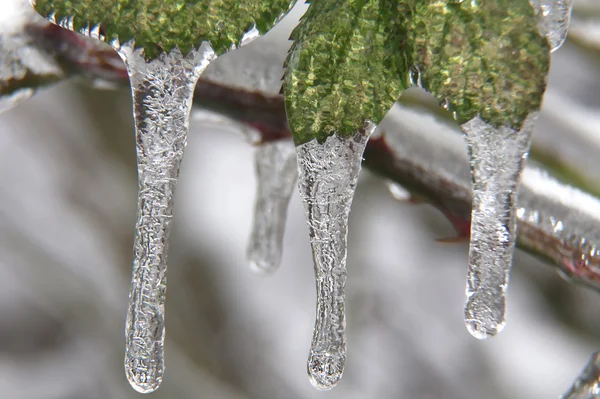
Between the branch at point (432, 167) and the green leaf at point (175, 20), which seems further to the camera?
the branch at point (432, 167)

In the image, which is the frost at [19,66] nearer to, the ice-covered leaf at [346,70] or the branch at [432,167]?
the branch at [432,167]

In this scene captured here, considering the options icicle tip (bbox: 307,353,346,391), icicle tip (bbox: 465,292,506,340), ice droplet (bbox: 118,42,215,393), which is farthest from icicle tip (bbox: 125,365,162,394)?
icicle tip (bbox: 465,292,506,340)

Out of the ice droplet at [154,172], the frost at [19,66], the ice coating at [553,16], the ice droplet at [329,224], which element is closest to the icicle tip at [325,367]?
the ice droplet at [329,224]

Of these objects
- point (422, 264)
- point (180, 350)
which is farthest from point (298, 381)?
point (422, 264)

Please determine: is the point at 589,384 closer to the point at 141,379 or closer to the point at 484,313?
the point at 484,313

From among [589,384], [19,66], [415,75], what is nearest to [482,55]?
[415,75]
